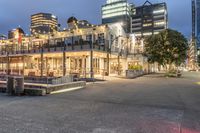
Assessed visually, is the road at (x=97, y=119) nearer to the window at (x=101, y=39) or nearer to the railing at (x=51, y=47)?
the railing at (x=51, y=47)

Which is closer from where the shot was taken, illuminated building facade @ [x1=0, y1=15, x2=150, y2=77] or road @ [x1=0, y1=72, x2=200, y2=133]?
road @ [x1=0, y1=72, x2=200, y2=133]

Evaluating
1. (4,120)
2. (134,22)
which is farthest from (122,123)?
(134,22)

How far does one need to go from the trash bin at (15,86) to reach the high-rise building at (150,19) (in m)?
113

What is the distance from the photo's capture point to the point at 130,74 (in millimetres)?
26953

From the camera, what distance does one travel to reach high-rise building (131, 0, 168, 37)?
4788 inches

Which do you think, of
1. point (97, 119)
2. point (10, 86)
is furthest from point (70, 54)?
point (97, 119)

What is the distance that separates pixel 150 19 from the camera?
410ft

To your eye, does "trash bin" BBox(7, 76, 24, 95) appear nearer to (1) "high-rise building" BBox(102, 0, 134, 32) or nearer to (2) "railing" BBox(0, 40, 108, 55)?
(2) "railing" BBox(0, 40, 108, 55)

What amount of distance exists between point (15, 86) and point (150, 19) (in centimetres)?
12421

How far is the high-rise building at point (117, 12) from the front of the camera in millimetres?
133500

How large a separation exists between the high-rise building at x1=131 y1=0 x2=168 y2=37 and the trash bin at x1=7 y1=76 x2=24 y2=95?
113106 millimetres

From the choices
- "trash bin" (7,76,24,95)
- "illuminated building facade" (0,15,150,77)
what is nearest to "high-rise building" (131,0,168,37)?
"illuminated building facade" (0,15,150,77)

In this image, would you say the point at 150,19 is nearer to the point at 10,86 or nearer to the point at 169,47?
the point at 169,47

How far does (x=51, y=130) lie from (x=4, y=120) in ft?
6.01
